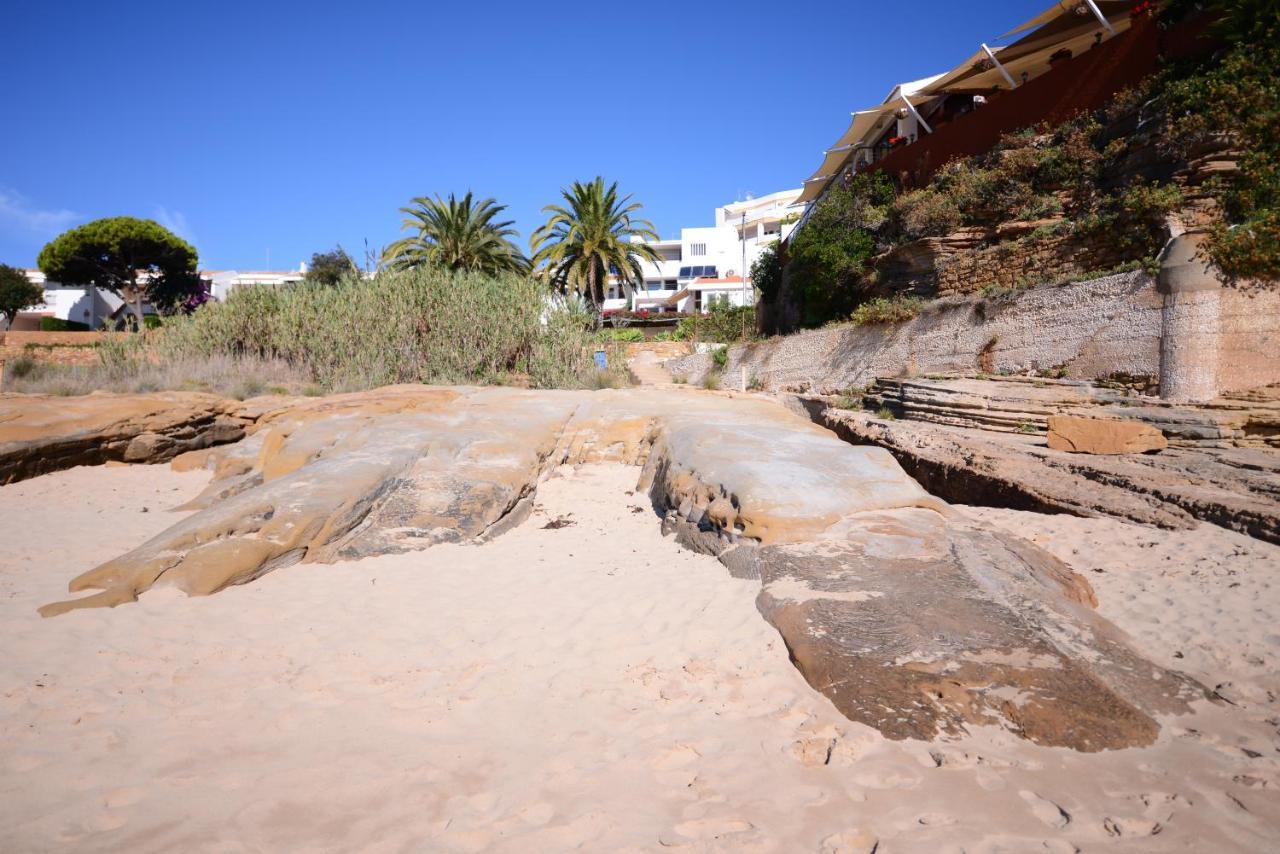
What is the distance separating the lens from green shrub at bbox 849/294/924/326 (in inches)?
695

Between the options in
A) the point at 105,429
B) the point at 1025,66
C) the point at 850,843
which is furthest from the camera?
the point at 1025,66

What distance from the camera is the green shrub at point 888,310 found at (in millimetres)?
17641

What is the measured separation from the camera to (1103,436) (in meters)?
8.38

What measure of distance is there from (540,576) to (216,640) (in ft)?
6.79

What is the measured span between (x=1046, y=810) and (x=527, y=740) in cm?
198

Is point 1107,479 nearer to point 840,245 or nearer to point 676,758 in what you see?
point 676,758

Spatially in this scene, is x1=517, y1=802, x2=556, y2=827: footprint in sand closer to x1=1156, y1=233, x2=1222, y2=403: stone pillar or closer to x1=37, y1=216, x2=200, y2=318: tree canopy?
x1=1156, y1=233, x2=1222, y2=403: stone pillar

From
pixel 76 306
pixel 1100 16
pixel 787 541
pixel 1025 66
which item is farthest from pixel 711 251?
pixel 787 541

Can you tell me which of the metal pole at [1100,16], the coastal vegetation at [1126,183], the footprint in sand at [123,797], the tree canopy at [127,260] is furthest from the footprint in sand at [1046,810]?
the tree canopy at [127,260]

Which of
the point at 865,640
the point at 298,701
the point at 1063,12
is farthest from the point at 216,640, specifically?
the point at 1063,12

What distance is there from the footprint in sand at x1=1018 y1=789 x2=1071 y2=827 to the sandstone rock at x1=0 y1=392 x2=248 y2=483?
10452 millimetres

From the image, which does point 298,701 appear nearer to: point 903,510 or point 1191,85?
point 903,510

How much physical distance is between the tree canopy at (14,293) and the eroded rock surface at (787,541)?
37910 millimetres

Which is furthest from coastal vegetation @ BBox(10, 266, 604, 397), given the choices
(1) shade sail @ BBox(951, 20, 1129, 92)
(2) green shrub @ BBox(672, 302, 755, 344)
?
(2) green shrub @ BBox(672, 302, 755, 344)
